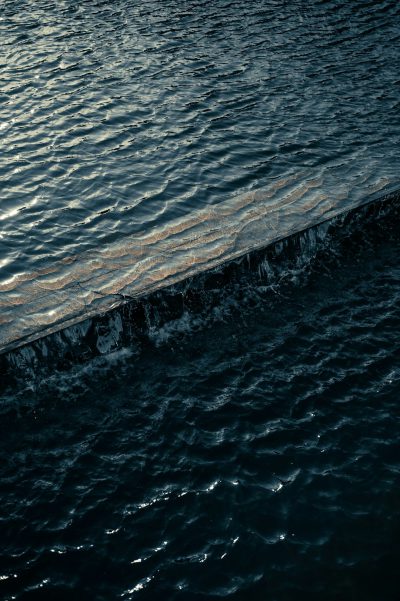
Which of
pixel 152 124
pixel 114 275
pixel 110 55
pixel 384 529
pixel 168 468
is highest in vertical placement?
pixel 110 55

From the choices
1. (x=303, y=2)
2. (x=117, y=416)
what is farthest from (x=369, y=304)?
(x=303, y=2)

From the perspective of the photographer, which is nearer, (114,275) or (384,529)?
(384,529)

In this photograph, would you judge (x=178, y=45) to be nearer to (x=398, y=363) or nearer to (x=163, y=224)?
(x=163, y=224)

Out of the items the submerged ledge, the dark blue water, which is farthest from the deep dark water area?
the submerged ledge

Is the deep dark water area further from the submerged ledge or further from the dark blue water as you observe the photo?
the submerged ledge

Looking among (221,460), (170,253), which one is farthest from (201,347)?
(221,460)

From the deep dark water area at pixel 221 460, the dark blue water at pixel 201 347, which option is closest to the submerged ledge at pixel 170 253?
the dark blue water at pixel 201 347
